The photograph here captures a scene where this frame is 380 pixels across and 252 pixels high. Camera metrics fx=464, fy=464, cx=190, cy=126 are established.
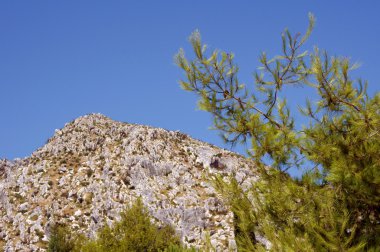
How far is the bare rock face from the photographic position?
48312 mm

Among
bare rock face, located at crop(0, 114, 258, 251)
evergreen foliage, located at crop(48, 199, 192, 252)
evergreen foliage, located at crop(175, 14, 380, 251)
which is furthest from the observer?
bare rock face, located at crop(0, 114, 258, 251)

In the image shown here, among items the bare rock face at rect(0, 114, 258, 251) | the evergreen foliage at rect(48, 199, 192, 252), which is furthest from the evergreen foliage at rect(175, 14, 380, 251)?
the bare rock face at rect(0, 114, 258, 251)

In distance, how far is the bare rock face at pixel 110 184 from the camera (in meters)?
48.3

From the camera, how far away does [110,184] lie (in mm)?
54938

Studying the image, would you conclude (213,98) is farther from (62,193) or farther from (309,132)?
(62,193)

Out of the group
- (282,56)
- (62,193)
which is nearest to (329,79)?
(282,56)

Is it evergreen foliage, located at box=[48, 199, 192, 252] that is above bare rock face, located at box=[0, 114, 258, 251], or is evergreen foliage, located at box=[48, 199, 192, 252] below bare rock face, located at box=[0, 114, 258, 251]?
below

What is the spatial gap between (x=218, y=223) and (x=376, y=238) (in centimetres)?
4156

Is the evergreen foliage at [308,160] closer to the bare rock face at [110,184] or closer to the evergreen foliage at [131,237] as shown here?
the evergreen foliage at [131,237]

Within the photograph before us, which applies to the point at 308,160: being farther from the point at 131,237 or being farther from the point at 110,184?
the point at 110,184

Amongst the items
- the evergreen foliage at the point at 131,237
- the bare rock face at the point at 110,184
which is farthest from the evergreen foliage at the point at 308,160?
the bare rock face at the point at 110,184

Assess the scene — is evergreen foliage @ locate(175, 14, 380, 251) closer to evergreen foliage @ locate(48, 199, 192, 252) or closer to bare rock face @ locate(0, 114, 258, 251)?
evergreen foliage @ locate(48, 199, 192, 252)

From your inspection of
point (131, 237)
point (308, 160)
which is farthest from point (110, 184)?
point (308, 160)

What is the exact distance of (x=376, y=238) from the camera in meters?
6.91
